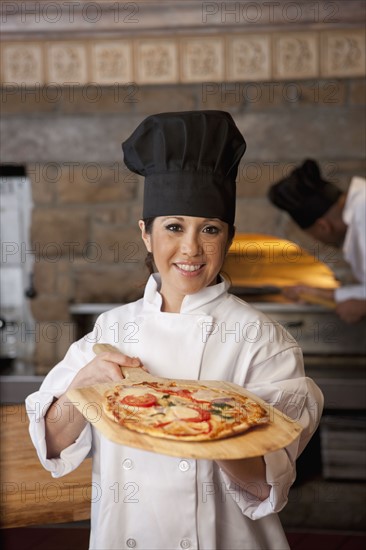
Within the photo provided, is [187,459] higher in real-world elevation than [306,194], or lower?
lower

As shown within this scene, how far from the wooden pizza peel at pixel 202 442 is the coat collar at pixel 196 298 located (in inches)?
7.1

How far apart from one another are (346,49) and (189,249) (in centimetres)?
195

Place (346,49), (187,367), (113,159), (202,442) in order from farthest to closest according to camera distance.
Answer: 1. (113,159)
2. (346,49)
3. (187,367)
4. (202,442)

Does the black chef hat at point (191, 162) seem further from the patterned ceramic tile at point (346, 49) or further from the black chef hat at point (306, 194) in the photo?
the patterned ceramic tile at point (346, 49)

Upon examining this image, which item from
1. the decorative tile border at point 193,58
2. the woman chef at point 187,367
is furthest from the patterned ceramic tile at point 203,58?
the woman chef at point 187,367

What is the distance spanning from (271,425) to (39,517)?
0.44 m

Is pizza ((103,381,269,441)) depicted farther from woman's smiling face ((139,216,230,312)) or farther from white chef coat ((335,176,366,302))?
white chef coat ((335,176,366,302))

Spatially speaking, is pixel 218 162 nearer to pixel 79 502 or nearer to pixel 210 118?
pixel 210 118

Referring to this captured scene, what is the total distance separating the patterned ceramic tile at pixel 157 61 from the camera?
2799mm

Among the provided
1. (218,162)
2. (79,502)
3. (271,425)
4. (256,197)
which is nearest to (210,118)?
(218,162)

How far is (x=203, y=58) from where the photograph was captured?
2791 millimetres

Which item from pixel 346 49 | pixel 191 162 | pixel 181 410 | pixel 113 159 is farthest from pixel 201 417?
pixel 346 49

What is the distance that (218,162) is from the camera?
1.06m

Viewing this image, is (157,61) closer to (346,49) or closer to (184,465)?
(346,49)
